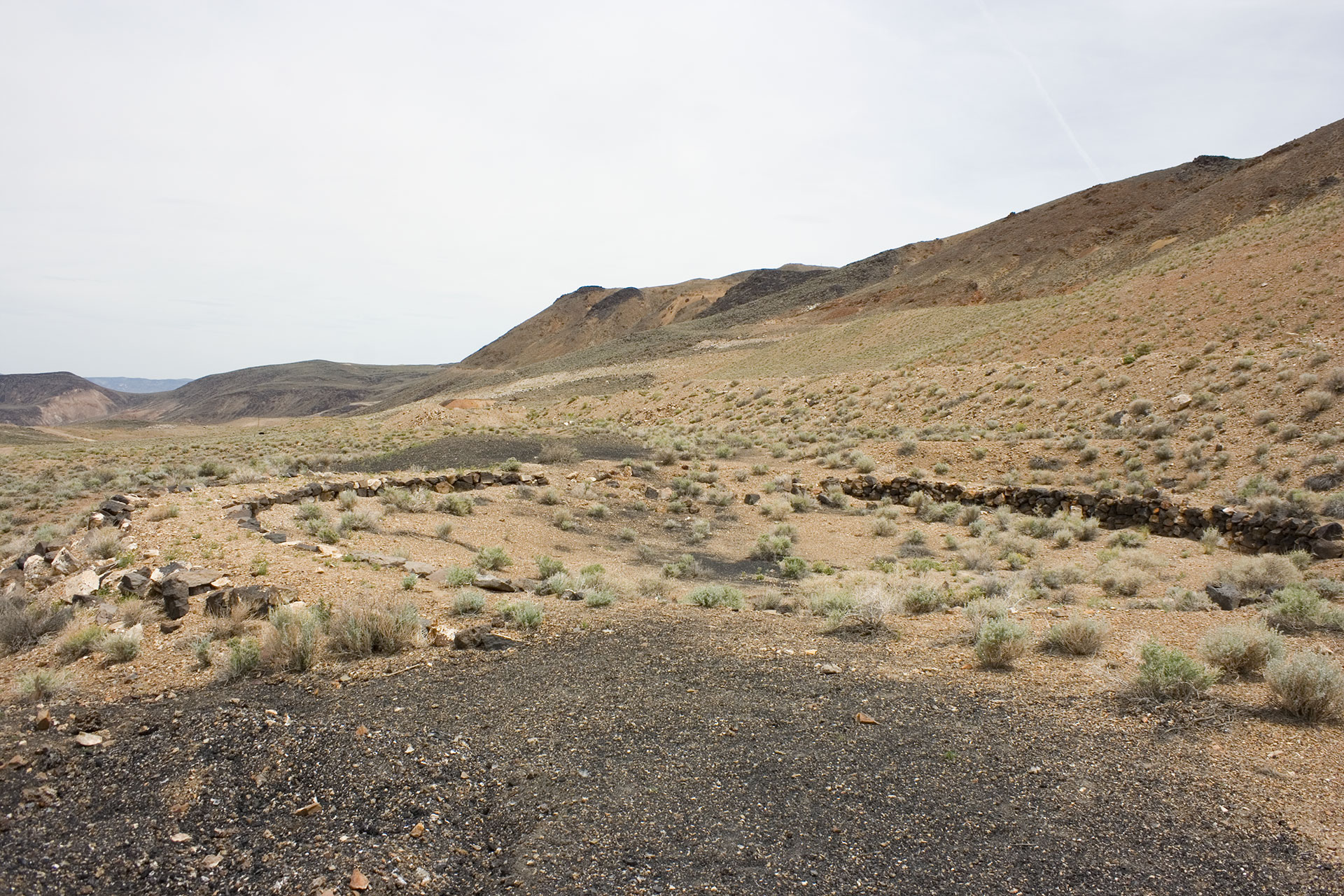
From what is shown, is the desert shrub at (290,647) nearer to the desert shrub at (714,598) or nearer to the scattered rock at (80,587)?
the scattered rock at (80,587)

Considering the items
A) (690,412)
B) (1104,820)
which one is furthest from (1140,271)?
→ (1104,820)

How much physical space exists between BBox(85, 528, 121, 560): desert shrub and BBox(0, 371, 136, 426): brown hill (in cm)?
13730

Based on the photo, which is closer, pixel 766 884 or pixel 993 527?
pixel 766 884

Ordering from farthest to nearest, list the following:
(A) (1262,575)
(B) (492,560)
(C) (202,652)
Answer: (B) (492,560), (A) (1262,575), (C) (202,652)

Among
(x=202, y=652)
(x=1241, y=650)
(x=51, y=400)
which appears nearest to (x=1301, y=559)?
(x=1241, y=650)

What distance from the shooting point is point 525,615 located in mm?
7840

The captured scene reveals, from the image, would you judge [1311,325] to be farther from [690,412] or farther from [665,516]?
[690,412]

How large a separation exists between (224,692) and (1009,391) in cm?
2780

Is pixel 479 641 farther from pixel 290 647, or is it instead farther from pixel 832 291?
pixel 832 291

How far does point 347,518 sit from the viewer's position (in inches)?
504

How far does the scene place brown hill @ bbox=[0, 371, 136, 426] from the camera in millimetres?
119688

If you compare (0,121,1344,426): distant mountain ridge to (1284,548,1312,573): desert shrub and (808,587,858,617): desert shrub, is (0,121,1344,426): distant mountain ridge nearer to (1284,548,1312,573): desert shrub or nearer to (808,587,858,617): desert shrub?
(1284,548,1312,573): desert shrub

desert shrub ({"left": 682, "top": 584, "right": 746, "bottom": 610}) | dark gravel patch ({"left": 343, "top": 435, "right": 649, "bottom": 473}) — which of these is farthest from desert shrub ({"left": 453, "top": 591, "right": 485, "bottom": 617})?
dark gravel patch ({"left": 343, "top": 435, "right": 649, "bottom": 473})

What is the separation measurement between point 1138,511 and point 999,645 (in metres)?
11.7
